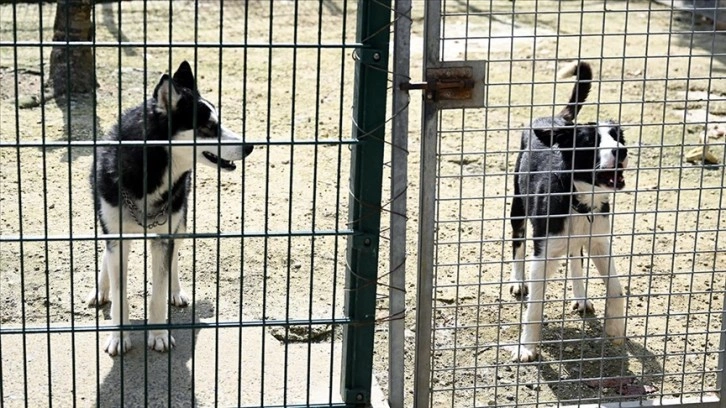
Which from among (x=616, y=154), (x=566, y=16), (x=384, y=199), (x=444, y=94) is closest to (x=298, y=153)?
(x=384, y=199)

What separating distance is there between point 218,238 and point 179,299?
2.02 meters

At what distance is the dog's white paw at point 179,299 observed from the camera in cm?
607

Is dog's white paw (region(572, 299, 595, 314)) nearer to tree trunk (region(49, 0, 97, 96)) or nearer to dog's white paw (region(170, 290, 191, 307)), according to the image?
dog's white paw (region(170, 290, 191, 307))

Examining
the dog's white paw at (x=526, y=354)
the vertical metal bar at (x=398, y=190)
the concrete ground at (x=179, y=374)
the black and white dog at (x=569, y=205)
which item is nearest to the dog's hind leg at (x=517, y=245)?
the black and white dog at (x=569, y=205)

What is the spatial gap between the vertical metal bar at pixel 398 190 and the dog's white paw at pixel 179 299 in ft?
6.47

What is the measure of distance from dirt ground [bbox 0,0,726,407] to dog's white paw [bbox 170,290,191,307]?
12cm

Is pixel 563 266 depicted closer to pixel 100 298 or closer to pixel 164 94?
pixel 100 298

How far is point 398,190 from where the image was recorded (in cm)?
423

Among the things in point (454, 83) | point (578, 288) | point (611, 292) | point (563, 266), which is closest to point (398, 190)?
point (454, 83)

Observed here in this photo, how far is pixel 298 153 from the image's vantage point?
8.79 metres

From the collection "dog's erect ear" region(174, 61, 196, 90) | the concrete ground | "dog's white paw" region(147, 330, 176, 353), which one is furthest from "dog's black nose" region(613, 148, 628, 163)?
"dog's white paw" region(147, 330, 176, 353)

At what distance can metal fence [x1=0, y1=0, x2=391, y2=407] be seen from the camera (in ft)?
13.5

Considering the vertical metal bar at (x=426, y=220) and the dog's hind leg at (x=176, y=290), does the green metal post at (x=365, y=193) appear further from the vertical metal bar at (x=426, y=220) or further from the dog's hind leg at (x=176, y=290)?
the dog's hind leg at (x=176, y=290)

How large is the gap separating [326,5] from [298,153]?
5162 mm
